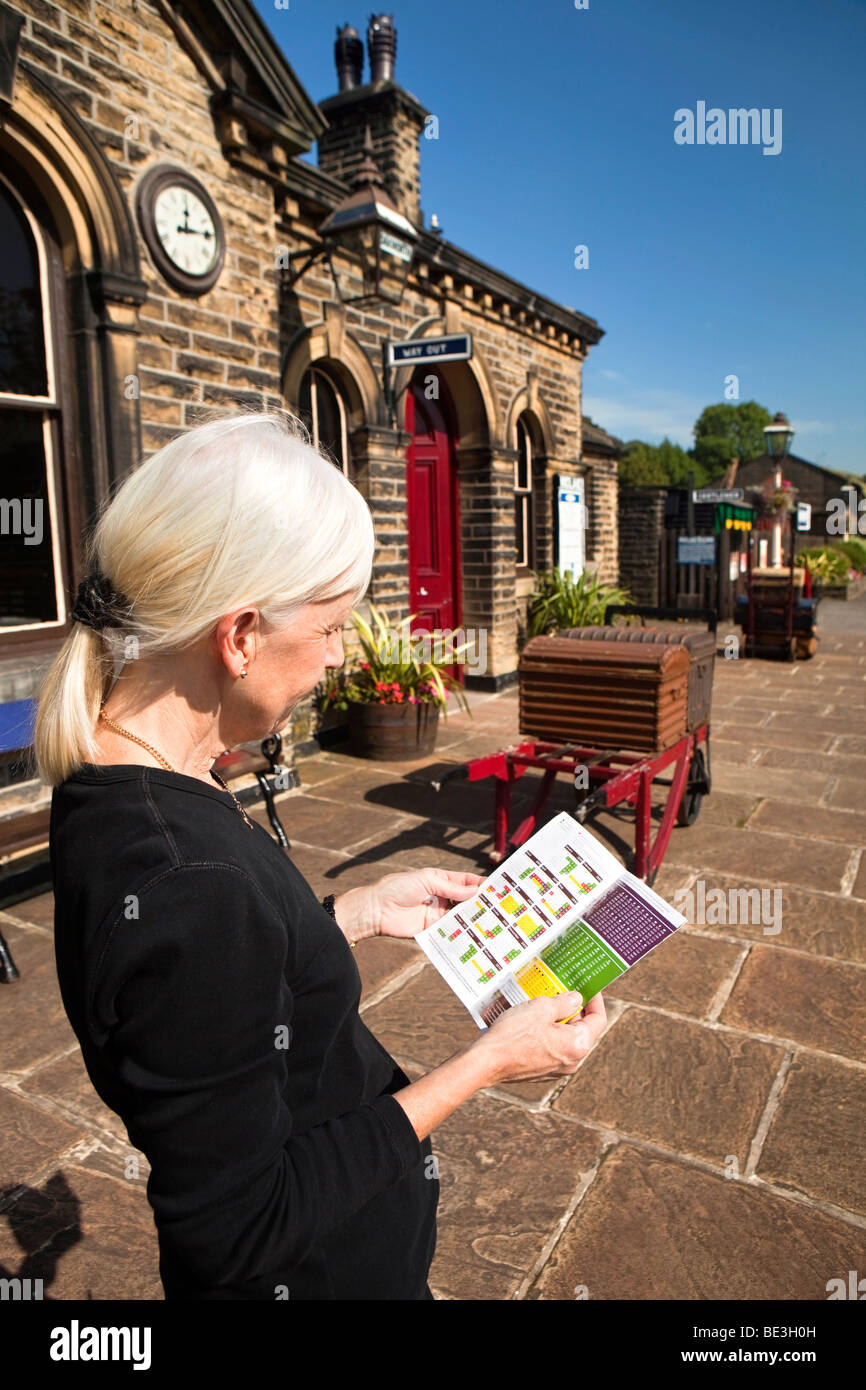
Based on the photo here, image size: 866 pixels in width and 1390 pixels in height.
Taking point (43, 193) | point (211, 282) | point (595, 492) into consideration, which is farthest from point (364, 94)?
point (595, 492)

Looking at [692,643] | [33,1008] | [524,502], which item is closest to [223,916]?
[33,1008]

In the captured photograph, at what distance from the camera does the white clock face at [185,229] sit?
493cm

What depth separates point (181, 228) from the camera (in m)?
5.05

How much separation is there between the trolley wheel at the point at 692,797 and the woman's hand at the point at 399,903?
3.86 m

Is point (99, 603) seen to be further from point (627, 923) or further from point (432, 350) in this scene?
point (432, 350)

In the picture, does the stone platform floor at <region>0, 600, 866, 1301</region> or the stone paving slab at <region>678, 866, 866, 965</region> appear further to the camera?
the stone paving slab at <region>678, 866, 866, 965</region>

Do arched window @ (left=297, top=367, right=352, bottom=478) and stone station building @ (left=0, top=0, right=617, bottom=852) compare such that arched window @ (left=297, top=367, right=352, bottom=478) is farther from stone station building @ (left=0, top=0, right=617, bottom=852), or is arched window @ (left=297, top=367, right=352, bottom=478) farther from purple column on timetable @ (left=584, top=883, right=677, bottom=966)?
purple column on timetable @ (left=584, top=883, right=677, bottom=966)

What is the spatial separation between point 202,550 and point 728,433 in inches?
3790

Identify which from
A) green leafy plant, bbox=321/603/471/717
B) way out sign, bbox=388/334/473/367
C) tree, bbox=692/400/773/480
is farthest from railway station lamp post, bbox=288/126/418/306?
tree, bbox=692/400/773/480

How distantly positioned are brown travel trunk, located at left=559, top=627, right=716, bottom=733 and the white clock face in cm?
312

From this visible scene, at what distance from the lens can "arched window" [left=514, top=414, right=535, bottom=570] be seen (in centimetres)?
1138

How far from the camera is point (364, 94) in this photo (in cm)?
938

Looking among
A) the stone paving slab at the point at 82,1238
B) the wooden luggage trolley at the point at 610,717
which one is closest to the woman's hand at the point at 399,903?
the stone paving slab at the point at 82,1238

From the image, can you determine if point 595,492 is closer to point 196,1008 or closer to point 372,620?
point 372,620
